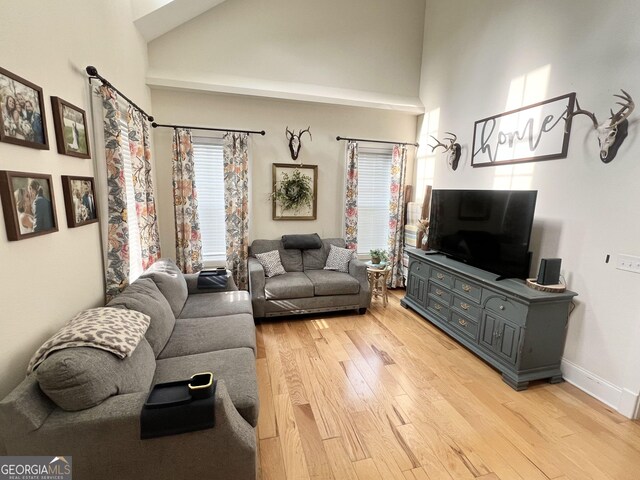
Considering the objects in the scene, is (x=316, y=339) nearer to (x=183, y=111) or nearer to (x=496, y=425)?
(x=496, y=425)

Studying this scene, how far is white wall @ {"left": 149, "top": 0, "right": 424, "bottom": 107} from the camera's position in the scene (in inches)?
138

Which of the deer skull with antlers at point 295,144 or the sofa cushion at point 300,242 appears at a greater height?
the deer skull with antlers at point 295,144

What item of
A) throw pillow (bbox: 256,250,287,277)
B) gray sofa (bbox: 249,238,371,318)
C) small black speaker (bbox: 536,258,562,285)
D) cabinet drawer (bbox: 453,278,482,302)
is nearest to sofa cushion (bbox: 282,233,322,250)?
gray sofa (bbox: 249,238,371,318)

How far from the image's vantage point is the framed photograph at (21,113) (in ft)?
4.23

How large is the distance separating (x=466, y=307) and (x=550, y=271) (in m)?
0.79

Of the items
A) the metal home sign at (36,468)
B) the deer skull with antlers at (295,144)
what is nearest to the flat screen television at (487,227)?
the deer skull with antlers at (295,144)

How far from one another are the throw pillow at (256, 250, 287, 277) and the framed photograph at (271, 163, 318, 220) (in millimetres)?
600

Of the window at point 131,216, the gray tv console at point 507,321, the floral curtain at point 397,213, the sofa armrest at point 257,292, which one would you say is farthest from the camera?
the floral curtain at point 397,213

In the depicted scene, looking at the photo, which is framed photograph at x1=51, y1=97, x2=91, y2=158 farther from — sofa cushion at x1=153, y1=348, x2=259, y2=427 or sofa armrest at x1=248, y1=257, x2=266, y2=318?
sofa armrest at x1=248, y1=257, x2=266, y2=318

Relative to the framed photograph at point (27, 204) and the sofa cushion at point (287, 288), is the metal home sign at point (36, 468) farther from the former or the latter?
the sofa cushion at point (287, 288)

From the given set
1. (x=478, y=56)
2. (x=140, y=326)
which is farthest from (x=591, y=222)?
(x=140, y=326)

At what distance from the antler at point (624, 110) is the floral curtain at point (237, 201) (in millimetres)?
3507

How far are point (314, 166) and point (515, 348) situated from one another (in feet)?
10.2

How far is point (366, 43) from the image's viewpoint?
13.3 feet
